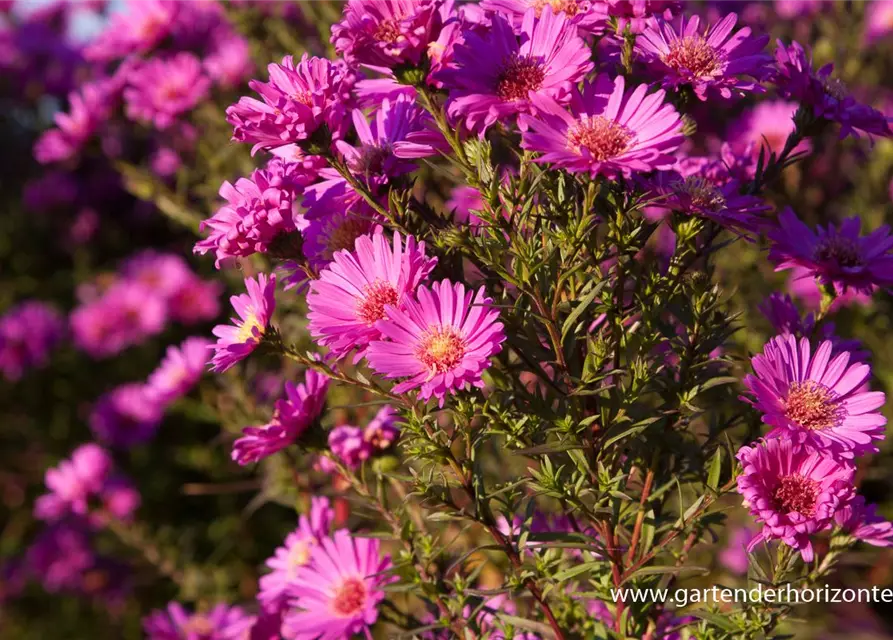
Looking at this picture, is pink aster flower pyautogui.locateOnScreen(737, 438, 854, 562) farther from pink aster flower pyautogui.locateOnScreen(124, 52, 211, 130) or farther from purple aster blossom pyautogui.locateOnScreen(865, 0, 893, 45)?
purple aster blossom pyautogui.locateOnScreen(865, 0, 893, 45)

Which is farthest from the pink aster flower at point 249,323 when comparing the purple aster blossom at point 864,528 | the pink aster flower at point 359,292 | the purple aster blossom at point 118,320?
the purple aster blossom at point 118,320

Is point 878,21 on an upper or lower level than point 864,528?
upper

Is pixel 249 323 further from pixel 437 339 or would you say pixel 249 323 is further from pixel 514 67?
pixel 514 67

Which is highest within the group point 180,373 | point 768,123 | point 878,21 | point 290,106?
point 878,21

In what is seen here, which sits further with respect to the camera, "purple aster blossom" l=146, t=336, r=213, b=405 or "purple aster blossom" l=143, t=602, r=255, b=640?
"purple aster blossom" l=146, t=336, r=213, b=405

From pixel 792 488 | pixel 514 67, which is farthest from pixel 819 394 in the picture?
pixel 514 67

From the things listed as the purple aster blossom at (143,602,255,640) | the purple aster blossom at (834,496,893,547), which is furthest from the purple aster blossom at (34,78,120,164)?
the purple aster blossom at (834,496,893,547)
